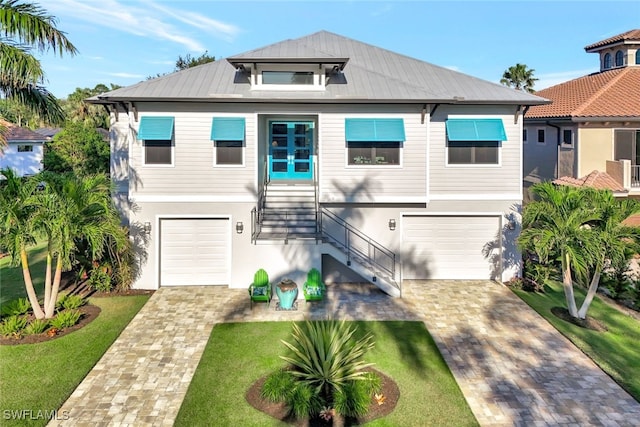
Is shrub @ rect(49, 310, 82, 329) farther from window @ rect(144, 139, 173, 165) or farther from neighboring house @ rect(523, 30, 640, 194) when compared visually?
neighboring house @ rect(523, 30, 640, 194)

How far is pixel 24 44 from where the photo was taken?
13352 millimetres

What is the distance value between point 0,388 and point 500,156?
635 inches

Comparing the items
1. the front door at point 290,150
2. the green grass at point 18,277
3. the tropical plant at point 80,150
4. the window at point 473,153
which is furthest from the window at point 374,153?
the tropical plant at point 80,150

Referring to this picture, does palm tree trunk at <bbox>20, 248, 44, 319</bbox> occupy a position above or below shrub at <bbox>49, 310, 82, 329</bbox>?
above

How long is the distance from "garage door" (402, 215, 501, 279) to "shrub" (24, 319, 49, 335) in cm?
1174

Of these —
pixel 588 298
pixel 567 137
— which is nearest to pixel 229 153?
pixel 588 298

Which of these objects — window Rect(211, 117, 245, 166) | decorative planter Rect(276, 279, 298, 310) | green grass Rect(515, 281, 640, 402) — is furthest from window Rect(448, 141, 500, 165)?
window Rect(211, 117, 245, 166)

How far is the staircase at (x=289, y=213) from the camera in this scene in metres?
16.5

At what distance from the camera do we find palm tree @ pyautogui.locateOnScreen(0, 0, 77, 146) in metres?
13.0

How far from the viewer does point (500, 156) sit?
17281 mm

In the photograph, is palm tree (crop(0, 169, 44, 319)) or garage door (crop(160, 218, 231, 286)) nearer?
palm tree (crop(0, 169, 44, 319))

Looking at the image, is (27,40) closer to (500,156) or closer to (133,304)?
(133,304)

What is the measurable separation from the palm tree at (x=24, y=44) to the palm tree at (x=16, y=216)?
118 cm

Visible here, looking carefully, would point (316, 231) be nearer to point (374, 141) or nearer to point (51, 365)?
point (374, 141)
